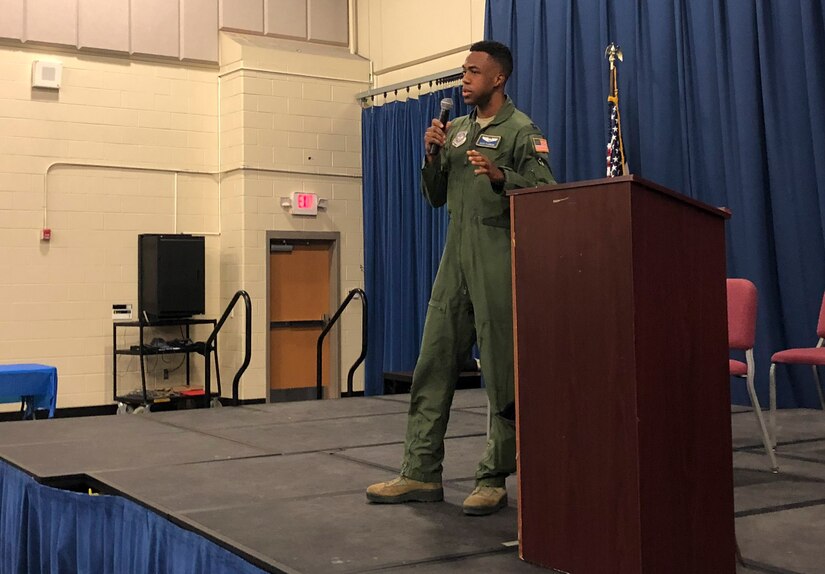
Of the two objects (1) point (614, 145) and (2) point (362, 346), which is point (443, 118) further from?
(2) point (362, 346)

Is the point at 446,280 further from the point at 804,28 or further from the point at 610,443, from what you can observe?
the point at 804,28

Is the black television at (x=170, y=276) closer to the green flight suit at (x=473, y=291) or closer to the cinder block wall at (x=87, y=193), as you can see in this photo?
the cinder block wall at (x=87, y=193)

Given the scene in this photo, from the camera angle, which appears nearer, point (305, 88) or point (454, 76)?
point (454, 76)

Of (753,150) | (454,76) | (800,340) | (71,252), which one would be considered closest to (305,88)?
(454,76)

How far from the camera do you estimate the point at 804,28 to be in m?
5.29

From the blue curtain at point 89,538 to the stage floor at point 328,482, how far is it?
0.04 meters

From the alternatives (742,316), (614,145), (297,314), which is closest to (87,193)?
(297,314)

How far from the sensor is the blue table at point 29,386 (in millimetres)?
5109

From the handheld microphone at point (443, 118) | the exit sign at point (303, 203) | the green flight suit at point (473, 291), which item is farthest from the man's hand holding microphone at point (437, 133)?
the exit sign at point (303, 203)

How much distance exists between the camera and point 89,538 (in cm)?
297

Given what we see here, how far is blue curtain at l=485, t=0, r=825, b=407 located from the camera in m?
5.31

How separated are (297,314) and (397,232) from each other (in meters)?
1.19

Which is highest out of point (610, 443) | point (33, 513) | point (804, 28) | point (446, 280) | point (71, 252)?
point (804, 28)

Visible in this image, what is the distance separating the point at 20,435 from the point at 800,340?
4102 mm
